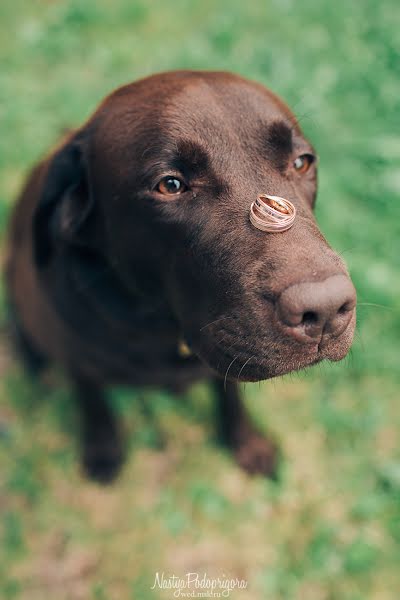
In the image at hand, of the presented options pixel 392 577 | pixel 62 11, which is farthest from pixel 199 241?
pixel 62 11

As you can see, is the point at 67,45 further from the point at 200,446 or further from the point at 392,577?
the point at 392,577

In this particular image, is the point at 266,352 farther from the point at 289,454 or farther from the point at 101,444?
the point at 101,444

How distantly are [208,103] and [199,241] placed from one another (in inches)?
18.7

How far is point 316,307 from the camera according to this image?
1566 mm

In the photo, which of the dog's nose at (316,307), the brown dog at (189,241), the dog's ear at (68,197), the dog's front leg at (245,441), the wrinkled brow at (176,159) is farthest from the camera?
the dog's front leg at (245,441)

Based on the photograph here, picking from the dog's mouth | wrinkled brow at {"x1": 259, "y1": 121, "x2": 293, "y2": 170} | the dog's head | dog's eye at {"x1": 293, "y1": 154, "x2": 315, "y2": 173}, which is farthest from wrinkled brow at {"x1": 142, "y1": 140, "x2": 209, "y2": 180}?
the dog's mouth

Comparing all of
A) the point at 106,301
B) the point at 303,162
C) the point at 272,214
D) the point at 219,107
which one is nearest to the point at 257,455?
the point at 106,301

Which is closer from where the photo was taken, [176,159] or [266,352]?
[266,352]

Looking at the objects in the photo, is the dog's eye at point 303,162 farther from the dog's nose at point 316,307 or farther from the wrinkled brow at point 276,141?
the dog's nose at point 316,307

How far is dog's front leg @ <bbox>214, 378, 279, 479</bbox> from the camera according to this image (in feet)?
10.4

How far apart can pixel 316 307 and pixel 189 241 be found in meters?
0.52

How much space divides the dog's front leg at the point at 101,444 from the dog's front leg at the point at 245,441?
0.61m

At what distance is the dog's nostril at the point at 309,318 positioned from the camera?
1600 mm

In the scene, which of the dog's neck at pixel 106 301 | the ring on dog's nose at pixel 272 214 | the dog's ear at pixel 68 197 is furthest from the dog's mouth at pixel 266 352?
the dog's ear at pixel 68 197
